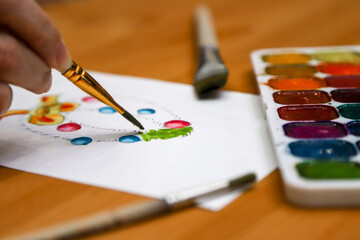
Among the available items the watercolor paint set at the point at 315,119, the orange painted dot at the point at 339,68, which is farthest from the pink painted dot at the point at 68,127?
the orange painted dot at the point at 339,68

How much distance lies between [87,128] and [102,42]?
37 centimetres

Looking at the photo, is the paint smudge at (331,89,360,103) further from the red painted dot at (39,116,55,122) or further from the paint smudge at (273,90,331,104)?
the red painted dot at (39,116,55,122)

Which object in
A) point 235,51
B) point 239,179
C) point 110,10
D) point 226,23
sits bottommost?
point 239,179

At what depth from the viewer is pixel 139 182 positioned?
0.44 meters

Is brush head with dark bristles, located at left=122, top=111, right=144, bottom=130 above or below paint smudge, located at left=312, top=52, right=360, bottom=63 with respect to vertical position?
below

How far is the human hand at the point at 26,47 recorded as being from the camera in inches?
18.1

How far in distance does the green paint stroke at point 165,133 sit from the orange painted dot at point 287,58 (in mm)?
221

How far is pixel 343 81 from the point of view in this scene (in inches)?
24.1

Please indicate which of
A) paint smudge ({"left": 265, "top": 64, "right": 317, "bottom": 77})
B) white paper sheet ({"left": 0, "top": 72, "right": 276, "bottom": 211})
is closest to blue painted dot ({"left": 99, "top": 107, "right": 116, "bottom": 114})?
white paper sheet ({"left": 0, "top": 72, "right": 276, "bottom": 211})

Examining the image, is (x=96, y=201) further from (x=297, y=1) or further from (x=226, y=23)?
(x=297, y=1)

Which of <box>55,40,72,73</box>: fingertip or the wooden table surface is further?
<box>55,40,72,73</box>: fingertip

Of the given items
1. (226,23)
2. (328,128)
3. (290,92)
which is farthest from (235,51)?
(328,128)

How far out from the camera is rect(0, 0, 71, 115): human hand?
0.46 m

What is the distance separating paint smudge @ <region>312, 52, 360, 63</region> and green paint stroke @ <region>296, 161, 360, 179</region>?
31 cm
